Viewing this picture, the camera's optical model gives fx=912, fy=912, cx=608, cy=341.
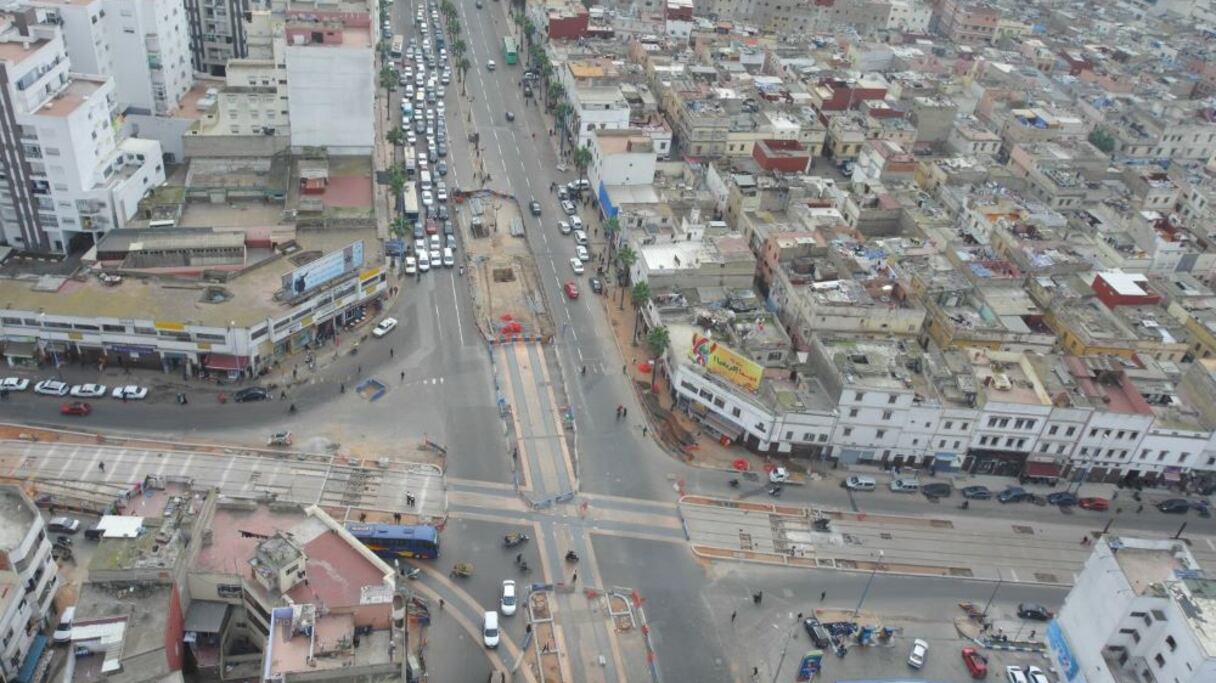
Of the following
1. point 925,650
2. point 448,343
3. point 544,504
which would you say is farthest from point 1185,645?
point 448,343

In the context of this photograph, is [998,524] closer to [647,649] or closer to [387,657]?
[647,649]

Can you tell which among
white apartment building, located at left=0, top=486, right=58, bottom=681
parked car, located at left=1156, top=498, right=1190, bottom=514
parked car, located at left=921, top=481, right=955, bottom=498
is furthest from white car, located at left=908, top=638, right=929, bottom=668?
white apartment building, located at left=0, top=486, right=58, bottom=681

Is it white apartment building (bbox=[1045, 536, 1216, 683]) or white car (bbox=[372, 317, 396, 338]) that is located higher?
white apartment building (bbox=[1045, 536, 1216, 683])

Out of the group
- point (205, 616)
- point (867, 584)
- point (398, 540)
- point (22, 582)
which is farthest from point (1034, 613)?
point (22, 582)

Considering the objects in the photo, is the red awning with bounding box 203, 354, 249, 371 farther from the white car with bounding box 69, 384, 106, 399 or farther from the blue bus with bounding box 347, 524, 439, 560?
the blue bus with bounding box 347, 524, 439, 560

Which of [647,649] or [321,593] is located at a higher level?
[321,593]
